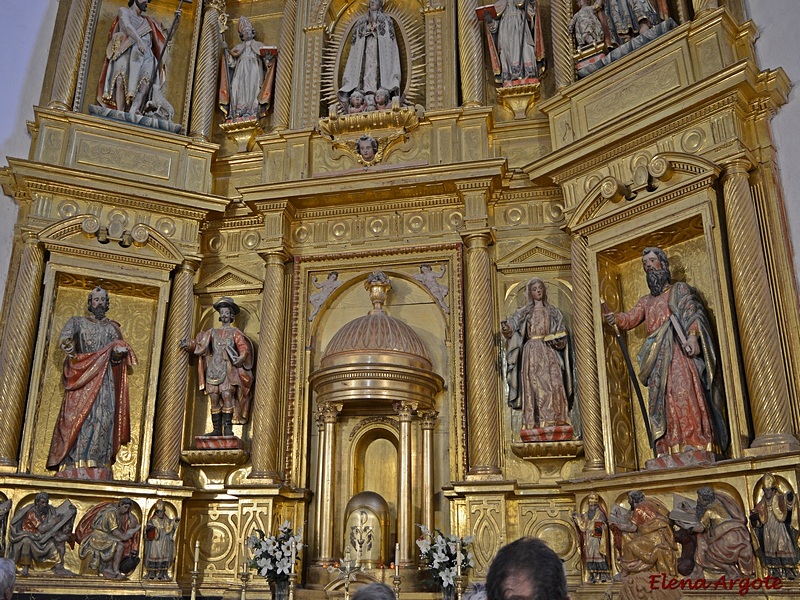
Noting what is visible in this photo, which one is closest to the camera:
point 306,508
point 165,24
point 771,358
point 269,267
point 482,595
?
point 482,595

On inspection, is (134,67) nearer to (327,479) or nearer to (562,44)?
(562,44)

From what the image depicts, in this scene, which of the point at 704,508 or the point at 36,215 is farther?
the point at 36,215

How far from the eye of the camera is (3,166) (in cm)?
979

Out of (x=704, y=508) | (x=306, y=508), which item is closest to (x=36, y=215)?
(x=306, y=508)

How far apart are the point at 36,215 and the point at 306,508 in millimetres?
4801

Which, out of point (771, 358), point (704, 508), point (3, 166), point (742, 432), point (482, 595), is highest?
point (3, 166)

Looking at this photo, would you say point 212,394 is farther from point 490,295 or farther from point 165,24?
point 165,24

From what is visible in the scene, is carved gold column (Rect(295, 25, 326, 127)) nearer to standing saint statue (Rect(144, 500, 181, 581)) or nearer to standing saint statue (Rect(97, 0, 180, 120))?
standing saint statue (Rect(97, 0, 180, 120))

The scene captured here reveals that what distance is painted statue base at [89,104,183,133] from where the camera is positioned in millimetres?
10461

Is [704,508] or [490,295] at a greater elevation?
[490,295]

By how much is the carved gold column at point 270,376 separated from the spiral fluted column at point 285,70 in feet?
7.04

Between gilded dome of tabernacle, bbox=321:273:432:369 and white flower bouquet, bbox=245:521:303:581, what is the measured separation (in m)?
2.02

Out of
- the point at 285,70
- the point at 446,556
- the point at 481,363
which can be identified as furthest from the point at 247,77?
the point at 446,556

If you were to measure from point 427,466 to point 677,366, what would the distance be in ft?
10.0
